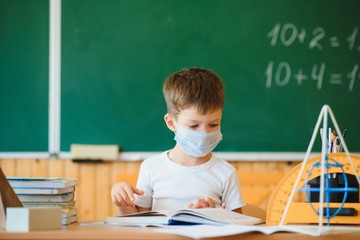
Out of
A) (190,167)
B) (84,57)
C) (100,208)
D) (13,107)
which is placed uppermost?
(84,57)

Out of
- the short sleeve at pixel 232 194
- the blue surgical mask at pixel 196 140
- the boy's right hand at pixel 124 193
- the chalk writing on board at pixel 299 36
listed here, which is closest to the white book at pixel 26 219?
the boy's right hand at pixel 124 193

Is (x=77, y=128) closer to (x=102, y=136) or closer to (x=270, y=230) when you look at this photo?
(x=102, y=136)

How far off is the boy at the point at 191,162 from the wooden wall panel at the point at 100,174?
1.52 meters

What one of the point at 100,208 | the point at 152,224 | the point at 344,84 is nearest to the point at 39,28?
the point at 100,208

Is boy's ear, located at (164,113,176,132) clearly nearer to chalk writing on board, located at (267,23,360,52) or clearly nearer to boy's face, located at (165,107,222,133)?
boy's face, located at (165,107,222,133)

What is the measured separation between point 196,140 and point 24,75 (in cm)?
201

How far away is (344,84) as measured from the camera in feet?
11.8

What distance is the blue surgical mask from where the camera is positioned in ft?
6.36

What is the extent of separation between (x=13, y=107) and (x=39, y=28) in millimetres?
463

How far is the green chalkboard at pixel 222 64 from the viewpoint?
3607 millimetres

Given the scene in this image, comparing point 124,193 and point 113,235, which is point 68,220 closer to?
point 124,193

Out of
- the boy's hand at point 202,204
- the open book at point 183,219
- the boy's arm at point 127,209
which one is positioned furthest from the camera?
the boy's arm at point 127,209

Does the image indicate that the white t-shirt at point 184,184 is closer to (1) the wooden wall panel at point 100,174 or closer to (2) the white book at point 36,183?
(2) the white book at point 36,183

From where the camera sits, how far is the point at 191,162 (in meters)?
2.06
